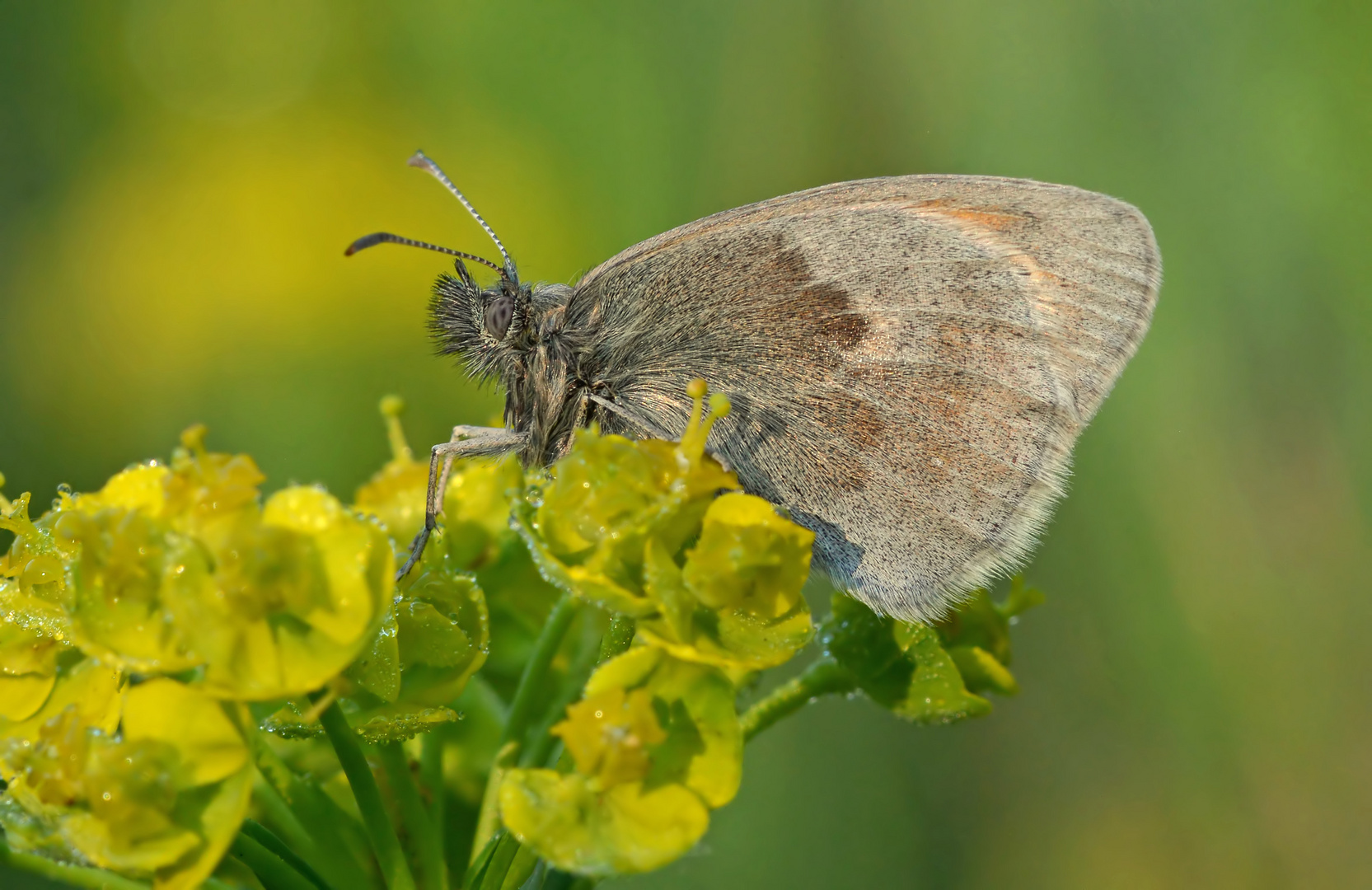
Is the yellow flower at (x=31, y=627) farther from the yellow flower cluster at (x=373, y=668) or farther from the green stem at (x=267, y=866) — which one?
the green stem at (x=267, y=866)

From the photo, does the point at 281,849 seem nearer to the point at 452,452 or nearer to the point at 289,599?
the point at 289,599

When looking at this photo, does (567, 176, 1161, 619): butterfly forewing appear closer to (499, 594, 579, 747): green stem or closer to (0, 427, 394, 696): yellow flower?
(499, 594, 579, 747): green stem

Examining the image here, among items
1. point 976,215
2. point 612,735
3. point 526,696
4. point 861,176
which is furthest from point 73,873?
point 861,176

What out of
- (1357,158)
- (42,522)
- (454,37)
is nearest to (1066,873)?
(1357,158)

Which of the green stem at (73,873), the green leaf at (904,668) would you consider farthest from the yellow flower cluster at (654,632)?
the green stem at (73,873)

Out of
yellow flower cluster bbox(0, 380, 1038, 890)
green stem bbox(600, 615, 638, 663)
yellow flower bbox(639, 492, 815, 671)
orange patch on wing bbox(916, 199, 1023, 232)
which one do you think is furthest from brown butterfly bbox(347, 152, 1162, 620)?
green stem bbox(600, 615, 638, 663)
